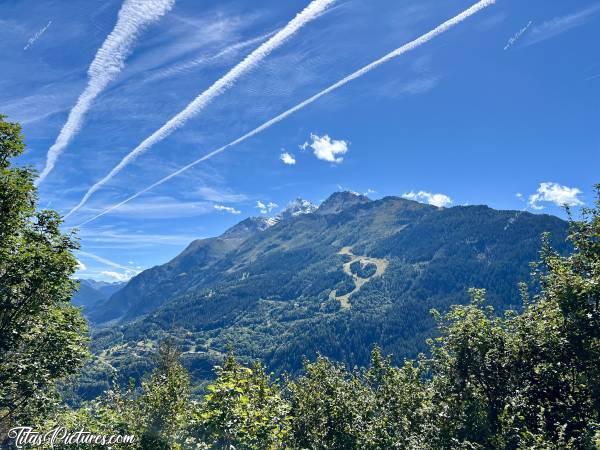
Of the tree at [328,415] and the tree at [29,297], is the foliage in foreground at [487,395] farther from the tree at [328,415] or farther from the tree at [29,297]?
the tree at [29,297]

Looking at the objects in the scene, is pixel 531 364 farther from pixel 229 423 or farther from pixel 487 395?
pixel 229 423

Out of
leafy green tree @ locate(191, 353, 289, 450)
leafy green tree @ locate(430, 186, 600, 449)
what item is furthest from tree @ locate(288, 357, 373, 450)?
leafy green tree @ locate(191, 353, 289, 450)

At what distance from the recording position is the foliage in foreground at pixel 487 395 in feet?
50.5

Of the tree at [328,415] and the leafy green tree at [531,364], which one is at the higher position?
the leafy green tree at [531,364]

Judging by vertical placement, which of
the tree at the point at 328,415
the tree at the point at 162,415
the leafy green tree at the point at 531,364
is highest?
the leafy green tree at the point at 531,364

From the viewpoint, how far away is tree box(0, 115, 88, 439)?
71.9ft

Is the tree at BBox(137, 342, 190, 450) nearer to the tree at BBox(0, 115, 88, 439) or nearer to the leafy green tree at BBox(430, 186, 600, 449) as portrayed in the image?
the tree at BBox(0, 115, 88, 439)

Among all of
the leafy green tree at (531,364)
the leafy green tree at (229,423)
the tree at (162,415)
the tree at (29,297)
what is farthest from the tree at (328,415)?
the tree at (29,297)

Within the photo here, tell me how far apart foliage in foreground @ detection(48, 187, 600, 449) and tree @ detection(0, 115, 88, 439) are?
3859mm

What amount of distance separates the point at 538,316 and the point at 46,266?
28.2 metres

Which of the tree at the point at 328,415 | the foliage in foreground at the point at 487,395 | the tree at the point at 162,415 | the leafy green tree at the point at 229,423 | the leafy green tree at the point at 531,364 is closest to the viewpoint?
the leafy green tree at the point at 229,423

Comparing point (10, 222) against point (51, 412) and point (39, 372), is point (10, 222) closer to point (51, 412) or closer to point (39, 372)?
point (39, 372)

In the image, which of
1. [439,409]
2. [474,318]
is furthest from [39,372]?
[474,318]

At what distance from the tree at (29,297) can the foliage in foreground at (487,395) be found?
3.86 metres
